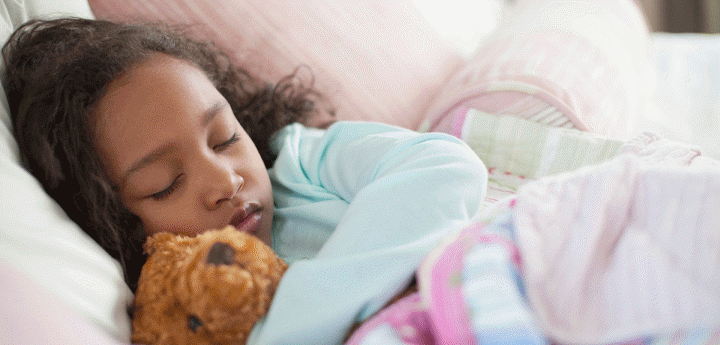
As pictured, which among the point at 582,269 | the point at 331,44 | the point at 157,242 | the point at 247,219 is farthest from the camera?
the point at 331,44

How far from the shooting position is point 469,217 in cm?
59

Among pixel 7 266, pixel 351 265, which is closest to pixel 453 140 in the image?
pixel 351 265

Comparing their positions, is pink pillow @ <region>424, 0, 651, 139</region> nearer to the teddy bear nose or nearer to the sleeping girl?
the sleeping girl

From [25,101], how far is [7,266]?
0.35 m

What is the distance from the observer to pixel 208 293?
1.39ft

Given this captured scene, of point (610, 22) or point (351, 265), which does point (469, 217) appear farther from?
point (610, 22)

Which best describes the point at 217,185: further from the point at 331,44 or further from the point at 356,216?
the point at 331,44

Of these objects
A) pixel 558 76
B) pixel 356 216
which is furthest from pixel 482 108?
pixel 356 216

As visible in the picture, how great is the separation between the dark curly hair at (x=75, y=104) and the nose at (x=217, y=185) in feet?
0.41

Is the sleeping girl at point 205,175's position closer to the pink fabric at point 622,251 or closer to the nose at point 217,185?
the nose at point 217,185

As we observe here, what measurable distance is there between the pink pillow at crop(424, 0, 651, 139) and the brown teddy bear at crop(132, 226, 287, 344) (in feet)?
1.83

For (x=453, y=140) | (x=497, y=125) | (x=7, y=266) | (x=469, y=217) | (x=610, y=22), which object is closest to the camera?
(x=7, y=266)

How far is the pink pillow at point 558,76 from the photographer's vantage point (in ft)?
2.79

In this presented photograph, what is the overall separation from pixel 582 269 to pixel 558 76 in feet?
1.88
